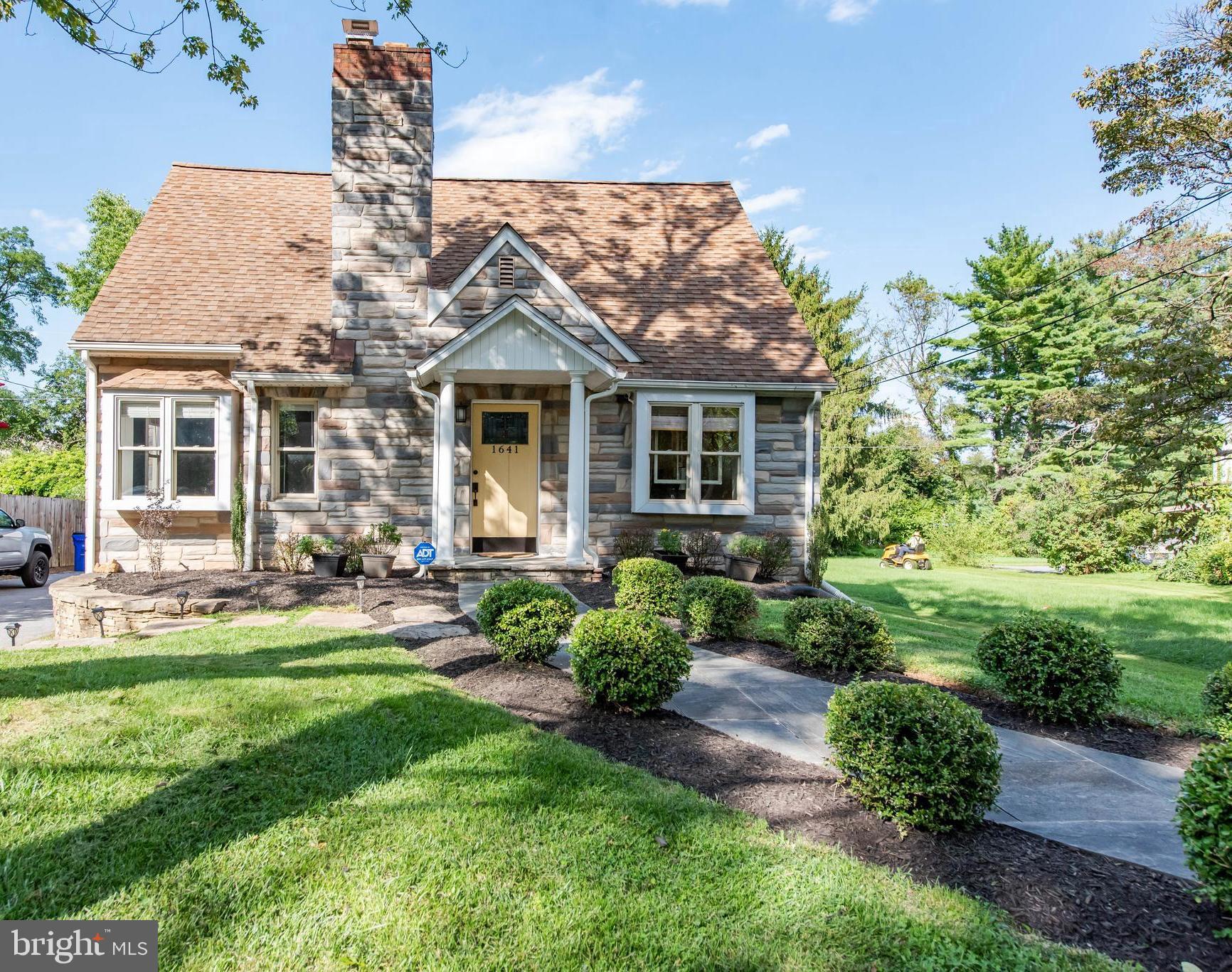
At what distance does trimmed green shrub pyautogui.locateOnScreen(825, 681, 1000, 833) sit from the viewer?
2.89 meters

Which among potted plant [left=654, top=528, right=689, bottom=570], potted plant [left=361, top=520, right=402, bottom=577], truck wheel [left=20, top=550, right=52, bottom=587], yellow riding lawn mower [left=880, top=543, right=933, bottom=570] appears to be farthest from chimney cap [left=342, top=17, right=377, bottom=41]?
yellow riding lawn mower [left=880, top=543, right=933, bottom=570]

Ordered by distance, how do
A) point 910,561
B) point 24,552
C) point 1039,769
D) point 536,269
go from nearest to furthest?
point 1039,769 → point 536,269 → point 24,552 → point 910,561

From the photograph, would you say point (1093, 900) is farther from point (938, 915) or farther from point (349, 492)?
point (349, 492)

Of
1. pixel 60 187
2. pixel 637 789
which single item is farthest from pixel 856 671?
pixel 60 187

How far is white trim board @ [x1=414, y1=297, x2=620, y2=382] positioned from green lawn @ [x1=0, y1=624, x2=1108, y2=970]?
6.34m

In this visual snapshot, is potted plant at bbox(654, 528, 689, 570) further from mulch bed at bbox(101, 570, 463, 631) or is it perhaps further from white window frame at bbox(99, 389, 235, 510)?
white window frame at bbox(99, 389, 235, 510)

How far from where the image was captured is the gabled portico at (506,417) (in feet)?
31.3

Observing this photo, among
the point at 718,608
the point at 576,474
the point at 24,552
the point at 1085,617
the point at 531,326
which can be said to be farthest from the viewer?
the point at 24,552

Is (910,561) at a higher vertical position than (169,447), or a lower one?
lower

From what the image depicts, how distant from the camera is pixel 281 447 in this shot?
34.7 ft

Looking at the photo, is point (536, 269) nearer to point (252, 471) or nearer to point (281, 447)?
point (281, 447)

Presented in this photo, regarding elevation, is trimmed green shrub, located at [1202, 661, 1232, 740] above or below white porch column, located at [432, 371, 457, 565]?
below

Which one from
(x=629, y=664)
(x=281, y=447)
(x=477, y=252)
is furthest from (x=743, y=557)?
(x=281, y=447)

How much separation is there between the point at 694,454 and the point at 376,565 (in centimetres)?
528
